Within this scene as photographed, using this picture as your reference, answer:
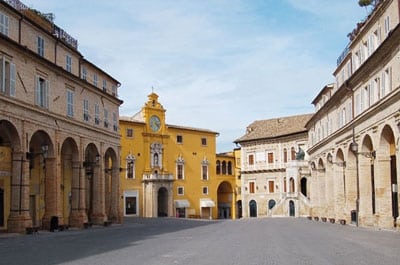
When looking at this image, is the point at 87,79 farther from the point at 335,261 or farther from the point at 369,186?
the point at 335,261

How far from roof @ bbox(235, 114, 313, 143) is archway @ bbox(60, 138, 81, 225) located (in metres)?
47.7

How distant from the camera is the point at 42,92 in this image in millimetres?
36906

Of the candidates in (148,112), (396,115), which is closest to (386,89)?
(396,115)

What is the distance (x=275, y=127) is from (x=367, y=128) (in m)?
55.4

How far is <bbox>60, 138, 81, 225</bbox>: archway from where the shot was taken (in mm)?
42594

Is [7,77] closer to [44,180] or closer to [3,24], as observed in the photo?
[3,24]

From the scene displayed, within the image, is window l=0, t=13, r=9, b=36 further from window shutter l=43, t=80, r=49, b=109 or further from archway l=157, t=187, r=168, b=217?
archway l=157, t=187, r=168, b=217

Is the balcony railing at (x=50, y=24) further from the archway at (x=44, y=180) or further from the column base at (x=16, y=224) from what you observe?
the column base at (x=16, y=224)

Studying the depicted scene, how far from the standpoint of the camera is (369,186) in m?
39.7

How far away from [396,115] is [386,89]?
9.49 feet

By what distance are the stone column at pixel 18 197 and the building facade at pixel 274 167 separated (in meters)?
52.9

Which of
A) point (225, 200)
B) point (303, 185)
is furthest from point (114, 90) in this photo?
point (225, 200)

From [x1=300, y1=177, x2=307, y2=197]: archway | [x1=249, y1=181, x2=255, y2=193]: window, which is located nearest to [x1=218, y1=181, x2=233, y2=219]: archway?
[x1=249, y1=181, x2=255, y2=193]: window

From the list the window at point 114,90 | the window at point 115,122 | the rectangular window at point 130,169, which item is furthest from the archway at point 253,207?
the window at point 114,90
